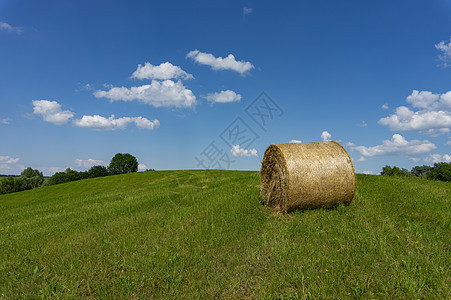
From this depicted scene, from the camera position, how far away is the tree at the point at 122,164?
79062 mm

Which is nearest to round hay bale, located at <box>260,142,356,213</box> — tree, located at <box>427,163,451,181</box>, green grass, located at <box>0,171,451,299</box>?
green grass, located at <box>0,171,451,299</box>

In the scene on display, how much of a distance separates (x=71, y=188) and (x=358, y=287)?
4678 centimetres

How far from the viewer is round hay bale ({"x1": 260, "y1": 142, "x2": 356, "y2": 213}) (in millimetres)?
8883

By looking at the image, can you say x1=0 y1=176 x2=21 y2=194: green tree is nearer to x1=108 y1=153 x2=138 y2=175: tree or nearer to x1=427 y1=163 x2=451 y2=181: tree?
x1=108 y1=153 x2=138 y2=175: tree

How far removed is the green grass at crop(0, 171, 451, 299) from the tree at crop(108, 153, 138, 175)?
2952 inches

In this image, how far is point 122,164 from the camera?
79875mm

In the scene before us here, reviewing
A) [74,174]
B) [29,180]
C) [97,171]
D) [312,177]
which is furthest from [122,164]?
[312,177]

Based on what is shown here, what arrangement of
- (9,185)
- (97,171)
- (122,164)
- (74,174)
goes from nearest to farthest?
1. (9,185)
2. (122,164)
3. (74,174)
4. (97,171)

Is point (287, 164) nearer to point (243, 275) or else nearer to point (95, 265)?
point (243, 275)

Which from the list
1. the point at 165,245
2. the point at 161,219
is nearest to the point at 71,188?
the point at 161,219

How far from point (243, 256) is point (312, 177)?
182 inches

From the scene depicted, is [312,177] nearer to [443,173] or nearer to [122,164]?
[443,173]

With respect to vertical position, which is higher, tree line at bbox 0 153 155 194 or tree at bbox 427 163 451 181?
tree line at bbox 0 153 155 194

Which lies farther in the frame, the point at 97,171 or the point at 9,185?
the point at 97,171
